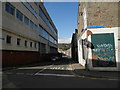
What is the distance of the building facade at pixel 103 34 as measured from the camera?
1338 centimetres

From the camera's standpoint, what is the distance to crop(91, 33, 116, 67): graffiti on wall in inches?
527

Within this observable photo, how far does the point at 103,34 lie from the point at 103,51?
5.88 feet

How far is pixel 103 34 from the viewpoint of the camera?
13.7 m

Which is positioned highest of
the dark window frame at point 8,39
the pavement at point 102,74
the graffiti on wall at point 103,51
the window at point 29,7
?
the window at point 29,7

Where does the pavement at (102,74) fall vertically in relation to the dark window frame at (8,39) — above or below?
below

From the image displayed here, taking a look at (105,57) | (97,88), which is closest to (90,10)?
(105,57)

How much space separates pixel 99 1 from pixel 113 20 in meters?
2.68

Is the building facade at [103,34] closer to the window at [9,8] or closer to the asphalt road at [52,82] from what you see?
the asphalt road at [52,82]

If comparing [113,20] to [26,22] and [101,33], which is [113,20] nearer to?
[101,33]

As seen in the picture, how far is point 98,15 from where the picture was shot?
47.1 feet

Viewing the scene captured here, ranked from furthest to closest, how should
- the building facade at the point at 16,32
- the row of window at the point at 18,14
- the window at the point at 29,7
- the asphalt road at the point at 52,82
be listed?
the window at the point at 29,7
the row of window at the point at 18,14
the building facade at the point at 16,32
the asphalt road at the point at 52,82

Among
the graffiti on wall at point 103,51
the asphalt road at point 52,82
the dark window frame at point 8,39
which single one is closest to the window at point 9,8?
the dark window frame at point 8,39

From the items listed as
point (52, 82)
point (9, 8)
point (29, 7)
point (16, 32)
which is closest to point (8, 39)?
point (16, 32)

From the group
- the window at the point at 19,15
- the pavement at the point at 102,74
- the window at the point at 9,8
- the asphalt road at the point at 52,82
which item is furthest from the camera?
the window at the point at 19,15
